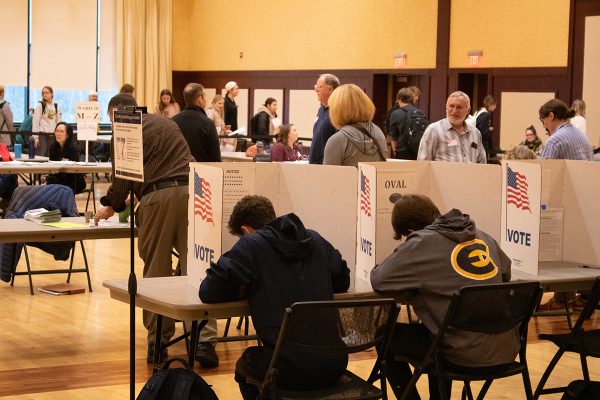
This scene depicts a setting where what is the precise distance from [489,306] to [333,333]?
2.07 feet

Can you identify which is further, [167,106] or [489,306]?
[167,106]

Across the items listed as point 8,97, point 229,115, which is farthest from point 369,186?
point 8,97

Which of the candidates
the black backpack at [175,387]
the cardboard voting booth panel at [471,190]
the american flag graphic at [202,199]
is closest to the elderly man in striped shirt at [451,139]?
the cardboard voting booth panel at [471,190]

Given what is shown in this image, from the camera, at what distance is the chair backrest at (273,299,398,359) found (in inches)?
131

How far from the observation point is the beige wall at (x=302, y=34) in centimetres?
1566

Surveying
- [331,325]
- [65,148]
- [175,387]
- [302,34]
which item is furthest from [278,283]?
[302,34]

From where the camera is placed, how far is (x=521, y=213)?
4520mm

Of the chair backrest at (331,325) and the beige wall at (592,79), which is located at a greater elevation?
the beige wall at (592,79)

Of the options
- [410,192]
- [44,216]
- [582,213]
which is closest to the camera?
[410,192]

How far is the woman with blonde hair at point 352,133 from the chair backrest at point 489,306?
74.5 inches

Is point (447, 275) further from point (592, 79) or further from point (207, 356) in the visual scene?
point (592, 79)

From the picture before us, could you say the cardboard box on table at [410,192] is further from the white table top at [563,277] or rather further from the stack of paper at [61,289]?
the stack of paper at [61,289]

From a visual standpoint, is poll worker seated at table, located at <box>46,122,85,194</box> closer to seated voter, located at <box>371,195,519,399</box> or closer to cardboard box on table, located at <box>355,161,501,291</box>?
cardboard box on table, located at <box>355,161,501,291</box>

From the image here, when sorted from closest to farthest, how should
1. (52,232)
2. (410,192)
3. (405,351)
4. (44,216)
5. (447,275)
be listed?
(447,275) < (405,351) < (410,192) < (52,232) < (44,216)
